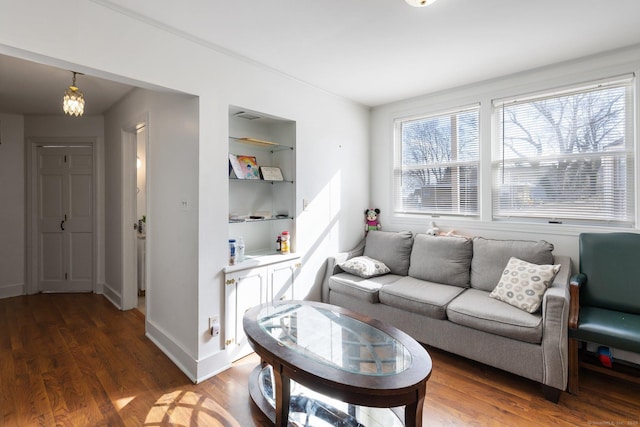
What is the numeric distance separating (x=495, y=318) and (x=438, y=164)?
188cm

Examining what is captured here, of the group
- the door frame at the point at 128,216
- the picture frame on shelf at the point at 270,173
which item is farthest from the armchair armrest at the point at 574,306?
the door frame at the point at 128,216

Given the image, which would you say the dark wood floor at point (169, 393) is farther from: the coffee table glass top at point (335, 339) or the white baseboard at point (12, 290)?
the white baseboard at point (12, 290)

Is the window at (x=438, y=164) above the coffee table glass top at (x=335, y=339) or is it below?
above

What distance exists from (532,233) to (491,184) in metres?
0.60

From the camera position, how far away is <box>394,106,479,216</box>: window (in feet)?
10.9

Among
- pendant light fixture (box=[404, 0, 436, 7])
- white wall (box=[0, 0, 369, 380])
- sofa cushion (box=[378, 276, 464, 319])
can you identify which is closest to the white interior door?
white wall (box=[0, 0, 369, 380])

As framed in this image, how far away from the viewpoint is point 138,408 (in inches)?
78.0

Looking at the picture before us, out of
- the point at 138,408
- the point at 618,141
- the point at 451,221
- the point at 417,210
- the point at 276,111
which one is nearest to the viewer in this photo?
the point at 138,408

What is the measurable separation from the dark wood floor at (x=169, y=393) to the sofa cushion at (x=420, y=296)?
456 millimetres

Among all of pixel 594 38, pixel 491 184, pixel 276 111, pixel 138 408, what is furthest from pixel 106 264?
pixel 594 38

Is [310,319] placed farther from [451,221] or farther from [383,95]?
[383,95]

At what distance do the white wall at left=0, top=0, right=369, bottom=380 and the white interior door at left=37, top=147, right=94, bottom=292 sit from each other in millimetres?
1976

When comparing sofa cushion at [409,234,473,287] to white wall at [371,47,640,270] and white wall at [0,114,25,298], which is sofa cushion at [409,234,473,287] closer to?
white wall at [371,47,640,270]

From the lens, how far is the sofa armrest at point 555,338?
197 cm
